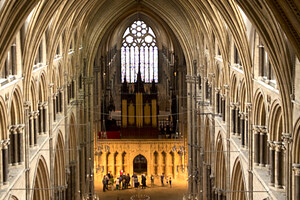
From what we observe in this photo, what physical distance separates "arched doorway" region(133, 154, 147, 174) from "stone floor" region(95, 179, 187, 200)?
119 inches

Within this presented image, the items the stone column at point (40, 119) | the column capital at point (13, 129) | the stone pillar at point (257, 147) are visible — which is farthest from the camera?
the stone column at point (40, 119)

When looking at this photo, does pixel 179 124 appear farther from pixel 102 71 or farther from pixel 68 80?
pixel 68 80

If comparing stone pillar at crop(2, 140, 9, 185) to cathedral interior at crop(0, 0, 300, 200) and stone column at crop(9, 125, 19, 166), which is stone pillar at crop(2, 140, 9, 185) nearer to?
cathedral interior at crop(0, 0, 300, 200)

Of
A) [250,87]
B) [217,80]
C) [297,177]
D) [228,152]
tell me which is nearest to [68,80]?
[217,80]

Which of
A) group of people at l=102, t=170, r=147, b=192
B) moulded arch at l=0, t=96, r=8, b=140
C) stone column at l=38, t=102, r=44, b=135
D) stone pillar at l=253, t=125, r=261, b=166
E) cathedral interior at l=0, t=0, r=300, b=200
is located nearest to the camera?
cathedral interior at l=0, t=0, r=300, b=200

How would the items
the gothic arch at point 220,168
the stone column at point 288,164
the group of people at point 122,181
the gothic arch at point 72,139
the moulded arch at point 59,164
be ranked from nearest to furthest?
the stone column at point 288,164 → the gothic arch at point 220,168 → the moulded arch at point 59,164 → the gothic arch at point 72,139 → the group of people at point 122,181

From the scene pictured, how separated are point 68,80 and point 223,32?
10.7 m

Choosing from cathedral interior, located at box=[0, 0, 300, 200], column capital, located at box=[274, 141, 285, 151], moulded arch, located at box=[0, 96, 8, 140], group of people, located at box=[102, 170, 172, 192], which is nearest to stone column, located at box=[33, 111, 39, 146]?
cathedral interior, located at box=[0, 0, 300, 200]

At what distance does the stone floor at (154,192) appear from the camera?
41.9 m

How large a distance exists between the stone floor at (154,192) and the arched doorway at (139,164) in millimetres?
3034

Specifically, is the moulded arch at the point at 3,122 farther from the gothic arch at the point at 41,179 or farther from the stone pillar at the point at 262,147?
the stone pillar at the point at 262,147

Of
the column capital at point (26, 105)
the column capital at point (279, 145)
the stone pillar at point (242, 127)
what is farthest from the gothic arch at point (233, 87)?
the column capital at point (26, 105)

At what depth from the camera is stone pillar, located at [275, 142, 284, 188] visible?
67.4ft

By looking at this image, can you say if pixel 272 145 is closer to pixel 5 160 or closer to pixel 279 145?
pixel 279 145
